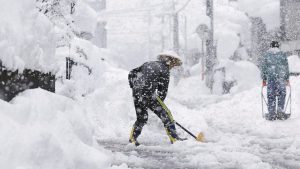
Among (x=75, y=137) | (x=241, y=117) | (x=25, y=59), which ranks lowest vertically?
(x=241, y=117)

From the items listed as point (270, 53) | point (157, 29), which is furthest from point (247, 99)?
point (157, 29)

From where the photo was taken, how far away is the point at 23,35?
4.35 m

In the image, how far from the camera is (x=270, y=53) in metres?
11.9

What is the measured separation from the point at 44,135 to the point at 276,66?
9007 mm

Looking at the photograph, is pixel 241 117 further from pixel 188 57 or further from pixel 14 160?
pixel 188 57

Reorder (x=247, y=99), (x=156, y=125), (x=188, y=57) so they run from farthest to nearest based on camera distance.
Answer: (x=188, y=57)
(x=247, y=99)
(x=156, y=125)

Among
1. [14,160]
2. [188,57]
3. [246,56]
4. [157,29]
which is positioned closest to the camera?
[14,160]

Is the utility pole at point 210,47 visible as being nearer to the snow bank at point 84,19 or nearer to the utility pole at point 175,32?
the utility pole at point 175,32

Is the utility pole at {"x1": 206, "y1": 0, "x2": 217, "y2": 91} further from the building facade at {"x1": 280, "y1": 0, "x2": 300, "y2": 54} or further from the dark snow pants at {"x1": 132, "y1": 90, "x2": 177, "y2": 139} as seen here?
the dark snow pants at {"x1": 132, "y1": 90, "x2": 177, "y2": 139}

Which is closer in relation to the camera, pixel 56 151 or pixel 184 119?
pixel 56 151

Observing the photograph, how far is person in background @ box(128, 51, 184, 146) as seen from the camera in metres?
7.91

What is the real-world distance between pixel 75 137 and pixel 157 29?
61008mm

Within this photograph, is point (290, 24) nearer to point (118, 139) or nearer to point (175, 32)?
point (175, 32)

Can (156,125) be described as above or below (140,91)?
below
